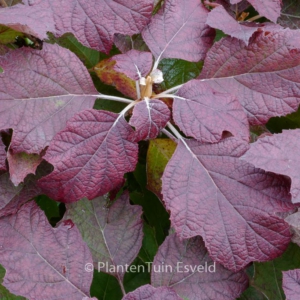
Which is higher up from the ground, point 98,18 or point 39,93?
point 98,18

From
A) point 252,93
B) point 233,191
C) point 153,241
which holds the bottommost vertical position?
point 153,241

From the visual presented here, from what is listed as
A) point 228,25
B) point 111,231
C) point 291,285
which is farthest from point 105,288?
point 228,25

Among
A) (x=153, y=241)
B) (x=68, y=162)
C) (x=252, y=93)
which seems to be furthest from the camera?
A: (x=153, y=241)

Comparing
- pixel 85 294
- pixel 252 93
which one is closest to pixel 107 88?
pixel 252 93

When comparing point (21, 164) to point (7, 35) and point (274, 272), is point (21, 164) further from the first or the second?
point (274, 272)

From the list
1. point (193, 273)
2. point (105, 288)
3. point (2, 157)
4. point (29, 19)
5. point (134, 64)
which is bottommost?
point (105, 288)

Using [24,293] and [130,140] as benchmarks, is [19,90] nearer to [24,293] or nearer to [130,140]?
[130,140]

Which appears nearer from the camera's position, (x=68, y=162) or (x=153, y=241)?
(x=68, y=162)
